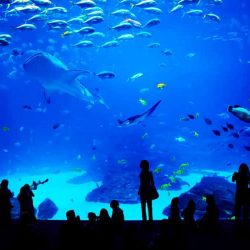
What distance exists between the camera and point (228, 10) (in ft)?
92.0

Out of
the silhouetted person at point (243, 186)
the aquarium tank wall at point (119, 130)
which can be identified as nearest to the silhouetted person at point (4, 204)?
the aquarium tank wall at point (119, 130)

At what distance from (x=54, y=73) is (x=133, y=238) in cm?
913

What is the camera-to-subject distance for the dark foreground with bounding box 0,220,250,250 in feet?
11.8

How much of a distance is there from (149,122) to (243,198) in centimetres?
3302

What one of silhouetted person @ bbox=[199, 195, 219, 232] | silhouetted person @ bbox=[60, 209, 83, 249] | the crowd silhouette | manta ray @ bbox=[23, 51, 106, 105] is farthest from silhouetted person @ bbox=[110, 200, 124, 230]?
manta ray @ bbox=[23, 51, 106, 105]

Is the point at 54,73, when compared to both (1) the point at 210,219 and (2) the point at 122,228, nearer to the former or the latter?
(2) the point at 122,228

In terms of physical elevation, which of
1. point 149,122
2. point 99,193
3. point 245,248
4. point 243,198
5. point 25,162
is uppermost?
point 149,122

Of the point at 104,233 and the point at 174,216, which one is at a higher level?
the point at 174,216

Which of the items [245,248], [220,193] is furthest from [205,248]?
[220,193]

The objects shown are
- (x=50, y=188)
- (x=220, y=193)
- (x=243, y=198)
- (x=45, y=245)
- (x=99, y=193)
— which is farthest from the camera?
(x=50, y=188)

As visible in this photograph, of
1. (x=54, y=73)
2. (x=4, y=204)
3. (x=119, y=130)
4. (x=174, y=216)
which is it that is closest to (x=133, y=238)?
(x=174, y=216)

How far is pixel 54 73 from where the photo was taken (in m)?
11.6

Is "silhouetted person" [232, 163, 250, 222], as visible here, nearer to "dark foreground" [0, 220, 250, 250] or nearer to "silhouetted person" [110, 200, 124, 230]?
"dark foreground" [0, 220, 250, 250]

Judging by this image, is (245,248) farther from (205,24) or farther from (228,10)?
(205,24)
